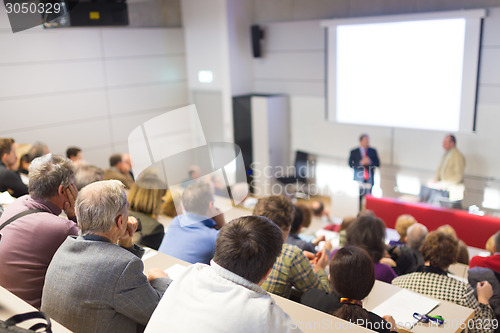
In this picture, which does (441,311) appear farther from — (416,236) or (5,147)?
(5,147)

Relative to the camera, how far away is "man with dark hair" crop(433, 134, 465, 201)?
20.2 feet

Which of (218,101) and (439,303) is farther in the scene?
(218,101)

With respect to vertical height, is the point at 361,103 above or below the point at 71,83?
below

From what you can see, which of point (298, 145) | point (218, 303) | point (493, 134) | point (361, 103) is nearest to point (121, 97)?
point (298, 145)

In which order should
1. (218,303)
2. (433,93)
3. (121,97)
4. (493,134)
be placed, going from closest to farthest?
(218,303) < (493,134) < (433,93) < (121,97)

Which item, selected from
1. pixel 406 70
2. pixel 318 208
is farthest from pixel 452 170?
pixel 318 208

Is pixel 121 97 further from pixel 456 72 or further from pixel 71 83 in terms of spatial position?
pixel 456 72

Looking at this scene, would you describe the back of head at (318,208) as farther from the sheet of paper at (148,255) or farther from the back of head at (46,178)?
the back of head at (46,178)

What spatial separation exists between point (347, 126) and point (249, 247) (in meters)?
6.33

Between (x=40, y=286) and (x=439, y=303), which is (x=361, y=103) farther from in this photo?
(x=40, y=286)

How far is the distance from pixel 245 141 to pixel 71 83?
3054mm

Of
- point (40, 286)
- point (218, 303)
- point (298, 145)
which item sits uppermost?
point (218, 303)

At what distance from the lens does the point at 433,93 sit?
6.52 meters

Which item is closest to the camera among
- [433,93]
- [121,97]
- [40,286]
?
[40,286]
